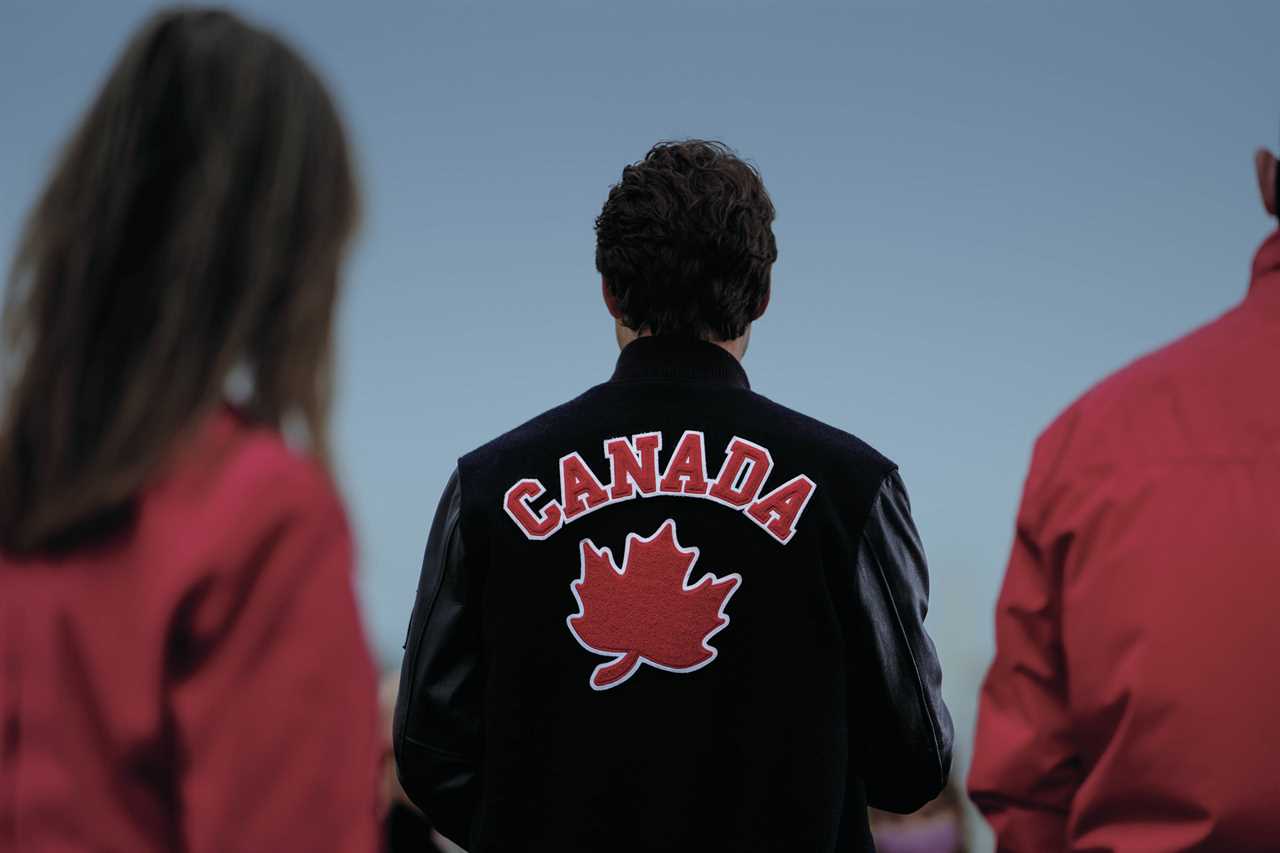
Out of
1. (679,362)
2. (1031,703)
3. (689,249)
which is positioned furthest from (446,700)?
(1031,703)

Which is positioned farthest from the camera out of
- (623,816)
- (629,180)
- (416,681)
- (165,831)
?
(629,180)

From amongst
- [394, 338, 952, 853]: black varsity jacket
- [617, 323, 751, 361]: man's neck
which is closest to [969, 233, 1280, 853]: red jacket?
[394, 338, 952, 853]: black varsity jacket

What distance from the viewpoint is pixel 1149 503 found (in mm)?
1601

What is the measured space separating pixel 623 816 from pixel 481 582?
44 cm

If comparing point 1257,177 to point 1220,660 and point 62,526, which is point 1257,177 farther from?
point 62,526

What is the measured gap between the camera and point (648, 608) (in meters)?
2.29

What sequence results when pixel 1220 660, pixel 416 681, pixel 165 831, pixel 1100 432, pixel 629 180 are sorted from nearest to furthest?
pixel 165 831
pixel 1220 660
pixel 1100 432
pixel 416 681
pixel 629 180

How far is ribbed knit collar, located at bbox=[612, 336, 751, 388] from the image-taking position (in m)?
2.48

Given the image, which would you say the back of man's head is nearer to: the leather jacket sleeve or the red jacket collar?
the leather jacket sleeve

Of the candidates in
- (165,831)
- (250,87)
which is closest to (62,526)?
(165,831)

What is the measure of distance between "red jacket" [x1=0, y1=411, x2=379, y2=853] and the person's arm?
1.13 m

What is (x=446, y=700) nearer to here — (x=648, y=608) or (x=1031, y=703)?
(x=648, y=608)

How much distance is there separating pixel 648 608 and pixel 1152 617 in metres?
0.90

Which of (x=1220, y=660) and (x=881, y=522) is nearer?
(x=1220, y=660)
